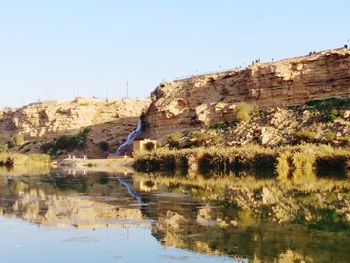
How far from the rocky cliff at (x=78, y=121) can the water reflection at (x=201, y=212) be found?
45793 mm

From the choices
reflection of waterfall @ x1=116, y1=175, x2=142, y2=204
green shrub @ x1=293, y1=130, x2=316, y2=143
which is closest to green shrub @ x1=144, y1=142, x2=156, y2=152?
green shrub @ x1=293, y1=130, x2=316, y2=143

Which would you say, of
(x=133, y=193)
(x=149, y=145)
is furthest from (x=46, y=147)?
(x=133, y=193)

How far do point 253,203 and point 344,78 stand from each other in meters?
35.0

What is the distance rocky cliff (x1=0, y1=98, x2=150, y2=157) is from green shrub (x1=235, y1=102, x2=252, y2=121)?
21589 mm

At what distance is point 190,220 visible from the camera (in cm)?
1513

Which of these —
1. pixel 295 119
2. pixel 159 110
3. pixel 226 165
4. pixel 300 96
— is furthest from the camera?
pixel 159 110

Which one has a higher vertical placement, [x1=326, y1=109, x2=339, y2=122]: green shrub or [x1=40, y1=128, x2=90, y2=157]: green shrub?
[x1=326, y1=109, x2=339, y2=122]: green shrub

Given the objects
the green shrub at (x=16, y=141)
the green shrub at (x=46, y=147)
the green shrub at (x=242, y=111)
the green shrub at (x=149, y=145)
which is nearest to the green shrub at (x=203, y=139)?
the green shrub at (x=242, y=111)

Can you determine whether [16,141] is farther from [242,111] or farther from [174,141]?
[242,111]

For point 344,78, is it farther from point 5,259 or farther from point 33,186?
point 5,259

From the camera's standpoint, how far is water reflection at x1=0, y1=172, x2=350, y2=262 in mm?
11328

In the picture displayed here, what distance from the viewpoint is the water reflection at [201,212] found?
11.3 m

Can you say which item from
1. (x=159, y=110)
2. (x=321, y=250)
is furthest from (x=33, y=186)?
(x=159, y=110)

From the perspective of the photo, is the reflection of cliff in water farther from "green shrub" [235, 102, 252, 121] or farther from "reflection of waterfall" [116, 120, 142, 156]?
"reflection of waterfall" [116, 120, 142, 156]
